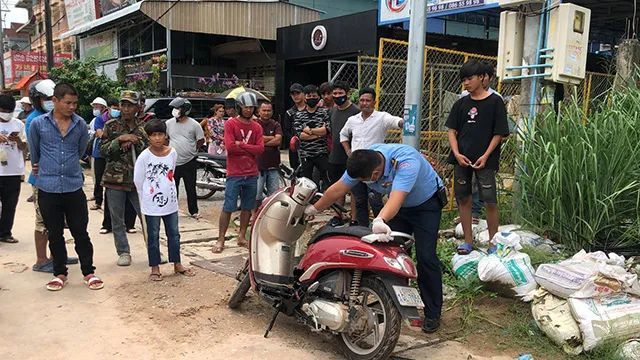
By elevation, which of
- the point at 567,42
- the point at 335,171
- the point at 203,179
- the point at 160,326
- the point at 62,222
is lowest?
the point at 160,326

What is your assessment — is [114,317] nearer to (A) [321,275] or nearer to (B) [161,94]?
(A) [321,275]

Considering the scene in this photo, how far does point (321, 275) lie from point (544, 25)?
11.0 feet

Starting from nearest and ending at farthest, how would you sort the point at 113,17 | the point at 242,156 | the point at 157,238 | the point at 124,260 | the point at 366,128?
1. the point at 157,238
2. the point at 124,260
3. the point at 366,128
4. the point at 242,156
5. the point at 113,17

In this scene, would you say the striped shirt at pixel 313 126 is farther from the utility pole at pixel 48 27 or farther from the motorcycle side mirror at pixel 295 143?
the utility pole at pixel 48 27

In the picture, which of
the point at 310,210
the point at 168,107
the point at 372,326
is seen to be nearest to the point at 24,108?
the point at 168,107

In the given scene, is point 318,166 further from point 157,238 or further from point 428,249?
point 428,249

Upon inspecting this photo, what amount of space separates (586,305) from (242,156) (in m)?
3.63

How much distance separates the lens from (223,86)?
62.8 ft

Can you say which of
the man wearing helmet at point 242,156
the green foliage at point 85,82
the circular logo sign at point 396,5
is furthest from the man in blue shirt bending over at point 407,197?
the green foliage at point 85,82

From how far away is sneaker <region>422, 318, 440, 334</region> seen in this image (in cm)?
376

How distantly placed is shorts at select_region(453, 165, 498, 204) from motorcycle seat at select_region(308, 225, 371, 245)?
1.76 meters

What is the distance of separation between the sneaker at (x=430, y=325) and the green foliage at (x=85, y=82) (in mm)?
16468

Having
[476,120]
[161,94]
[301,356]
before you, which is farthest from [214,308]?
[161,94]

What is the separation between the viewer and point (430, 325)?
377 centimetres
